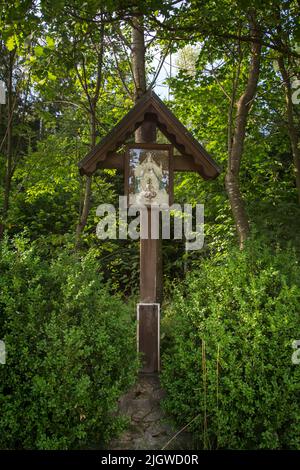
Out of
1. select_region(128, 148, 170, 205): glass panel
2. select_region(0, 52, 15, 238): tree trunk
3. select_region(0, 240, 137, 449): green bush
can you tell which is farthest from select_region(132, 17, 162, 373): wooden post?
select_region(0, 52, 15, 238): tree trunk

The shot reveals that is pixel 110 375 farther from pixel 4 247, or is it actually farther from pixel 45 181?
pixel 45 181

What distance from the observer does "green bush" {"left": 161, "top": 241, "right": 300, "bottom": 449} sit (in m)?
3.78

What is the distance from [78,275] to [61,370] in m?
0.85

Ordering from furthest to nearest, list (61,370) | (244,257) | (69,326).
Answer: (244,257), (69,326), (61,370)

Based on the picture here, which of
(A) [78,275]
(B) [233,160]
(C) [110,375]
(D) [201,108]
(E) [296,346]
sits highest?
(D) [201,108]

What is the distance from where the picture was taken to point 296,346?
152 inches

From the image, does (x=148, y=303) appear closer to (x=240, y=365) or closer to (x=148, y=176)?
(x=148, y=176)

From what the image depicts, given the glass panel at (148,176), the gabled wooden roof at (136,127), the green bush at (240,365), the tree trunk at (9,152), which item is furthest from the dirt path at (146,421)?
the tree trunk at (9,152)

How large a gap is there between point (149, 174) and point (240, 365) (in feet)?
8.54

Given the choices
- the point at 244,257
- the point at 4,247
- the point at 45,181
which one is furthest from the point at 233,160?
the point at 4,247

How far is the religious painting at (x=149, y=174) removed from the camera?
5.59 m

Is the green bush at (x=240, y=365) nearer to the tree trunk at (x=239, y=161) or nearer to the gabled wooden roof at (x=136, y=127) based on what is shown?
the gabled wooden roof at (x=136, y=127)

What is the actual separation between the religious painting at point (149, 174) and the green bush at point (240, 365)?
150cm

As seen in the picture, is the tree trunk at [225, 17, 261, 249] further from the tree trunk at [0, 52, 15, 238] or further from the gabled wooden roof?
the tree trunk at [0, 52, 15, 238]
